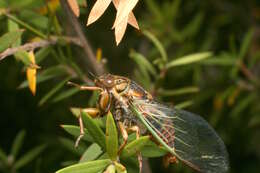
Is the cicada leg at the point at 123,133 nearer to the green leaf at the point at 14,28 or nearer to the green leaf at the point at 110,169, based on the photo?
Result: the green leaf at the point at 110,169

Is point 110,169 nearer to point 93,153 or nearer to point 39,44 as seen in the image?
point 93,153

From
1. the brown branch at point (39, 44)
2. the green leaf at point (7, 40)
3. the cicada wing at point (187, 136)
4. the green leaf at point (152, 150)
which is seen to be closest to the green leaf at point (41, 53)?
the brown branch at point (39, 44)

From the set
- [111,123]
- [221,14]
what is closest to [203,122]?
[111,123]

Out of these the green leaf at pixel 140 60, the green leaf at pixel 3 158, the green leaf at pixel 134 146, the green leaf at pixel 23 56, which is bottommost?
the green leaf at pixel 134 146

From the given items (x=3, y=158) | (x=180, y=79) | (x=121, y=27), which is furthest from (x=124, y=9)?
(x=180, y=79)

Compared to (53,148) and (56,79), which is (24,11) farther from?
(53,148)

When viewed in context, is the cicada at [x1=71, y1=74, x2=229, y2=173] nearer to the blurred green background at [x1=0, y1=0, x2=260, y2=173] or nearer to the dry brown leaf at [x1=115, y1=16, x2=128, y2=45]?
the dry brown leaf at [x1=115, y1=16, x2=128, y2=45]
